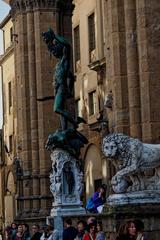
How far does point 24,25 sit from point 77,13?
8.06 metres

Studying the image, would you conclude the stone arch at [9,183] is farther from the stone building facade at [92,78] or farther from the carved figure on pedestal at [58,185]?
the carved figure on pedestal at [58,185]

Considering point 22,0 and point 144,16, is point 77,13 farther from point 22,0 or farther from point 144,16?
point 144,16

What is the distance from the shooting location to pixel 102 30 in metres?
41.2

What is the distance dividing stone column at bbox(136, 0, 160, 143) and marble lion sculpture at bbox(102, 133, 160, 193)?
8.02 ft

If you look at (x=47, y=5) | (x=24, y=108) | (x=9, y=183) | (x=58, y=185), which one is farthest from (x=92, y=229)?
(x=9, y=183)

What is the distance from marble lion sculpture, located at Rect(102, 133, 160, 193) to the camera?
63.5ft

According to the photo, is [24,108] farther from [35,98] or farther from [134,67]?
[134,67]

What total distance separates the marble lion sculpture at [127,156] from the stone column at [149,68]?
2.44 metres

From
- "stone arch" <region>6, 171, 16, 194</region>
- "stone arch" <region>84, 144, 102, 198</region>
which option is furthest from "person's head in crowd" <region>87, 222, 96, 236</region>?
"stone arch" <region>6, 171, 16, 194</region>

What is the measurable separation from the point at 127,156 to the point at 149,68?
11.2 feet

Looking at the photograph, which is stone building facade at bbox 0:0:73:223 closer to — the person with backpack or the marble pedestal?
the marble pedestal

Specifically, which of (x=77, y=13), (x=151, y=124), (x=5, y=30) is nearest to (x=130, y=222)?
(x=151, y=124)

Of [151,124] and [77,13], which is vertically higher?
[77,13]

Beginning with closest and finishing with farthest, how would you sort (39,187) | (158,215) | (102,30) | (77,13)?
(158,215) → (39,187) → (102,30) → (77,13)
